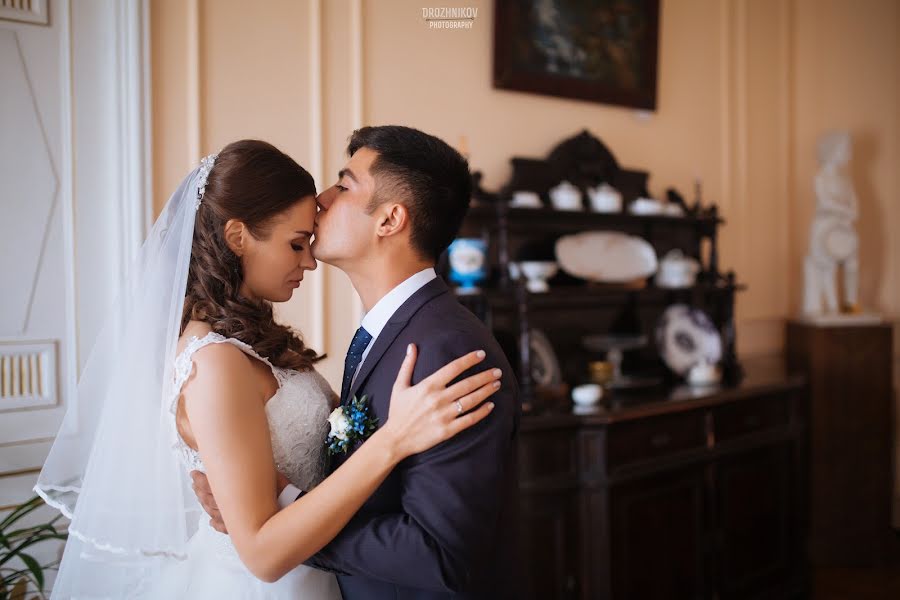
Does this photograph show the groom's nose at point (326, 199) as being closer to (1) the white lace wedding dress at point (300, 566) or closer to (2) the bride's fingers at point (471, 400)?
(1) the white lace wedding dress at point (300, 566)

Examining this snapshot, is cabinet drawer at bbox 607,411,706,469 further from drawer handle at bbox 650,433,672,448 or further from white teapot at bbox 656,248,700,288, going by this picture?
white teapot at bbox 656,248,700,288

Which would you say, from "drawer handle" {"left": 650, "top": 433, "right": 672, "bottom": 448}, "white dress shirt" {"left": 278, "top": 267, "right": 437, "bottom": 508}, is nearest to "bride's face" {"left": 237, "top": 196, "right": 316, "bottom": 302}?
"white dress shirt" {"left": 278, "top": 267, "right": 437, "bottom": 508}

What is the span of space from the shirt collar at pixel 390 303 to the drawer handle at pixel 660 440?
184cm

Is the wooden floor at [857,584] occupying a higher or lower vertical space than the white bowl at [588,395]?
lower

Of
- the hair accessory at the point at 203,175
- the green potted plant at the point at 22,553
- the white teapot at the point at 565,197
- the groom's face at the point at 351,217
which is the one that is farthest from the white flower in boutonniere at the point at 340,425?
the white teapot at the point at 565,197

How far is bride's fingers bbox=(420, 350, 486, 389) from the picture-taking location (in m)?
1.24

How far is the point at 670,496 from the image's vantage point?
3023 millimetres

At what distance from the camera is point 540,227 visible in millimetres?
3424

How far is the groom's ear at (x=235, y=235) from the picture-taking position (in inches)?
60.6

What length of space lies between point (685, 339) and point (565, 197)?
3.53 ft

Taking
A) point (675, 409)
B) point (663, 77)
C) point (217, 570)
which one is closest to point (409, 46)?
point (663, 77)

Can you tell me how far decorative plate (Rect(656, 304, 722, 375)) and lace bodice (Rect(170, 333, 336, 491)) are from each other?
242 centimetres

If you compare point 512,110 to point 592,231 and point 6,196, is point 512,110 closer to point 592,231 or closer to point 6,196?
point 592,231

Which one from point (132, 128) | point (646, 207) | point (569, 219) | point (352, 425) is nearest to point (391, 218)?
point (352, 425)
